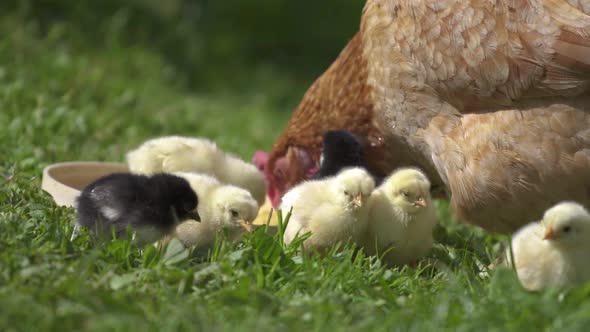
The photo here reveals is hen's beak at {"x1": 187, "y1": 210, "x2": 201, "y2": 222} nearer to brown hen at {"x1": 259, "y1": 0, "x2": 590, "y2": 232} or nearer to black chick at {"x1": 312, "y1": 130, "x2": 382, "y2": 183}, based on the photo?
black chick at {"x1": 312, "y1": 130, "x2": 382, "y2": 183}

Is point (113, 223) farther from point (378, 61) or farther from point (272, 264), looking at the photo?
point (378, 61)

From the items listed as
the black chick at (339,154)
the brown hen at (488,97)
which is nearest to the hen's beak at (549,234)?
the brown hen at (488,97)

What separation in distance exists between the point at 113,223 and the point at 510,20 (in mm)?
1734

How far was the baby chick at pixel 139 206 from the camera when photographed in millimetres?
2883

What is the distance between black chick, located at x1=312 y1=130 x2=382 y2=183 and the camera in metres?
3.61

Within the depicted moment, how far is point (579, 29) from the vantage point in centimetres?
297

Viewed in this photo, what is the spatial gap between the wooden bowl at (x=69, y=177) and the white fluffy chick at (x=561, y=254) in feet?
5.91

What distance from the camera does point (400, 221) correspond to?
3.11m

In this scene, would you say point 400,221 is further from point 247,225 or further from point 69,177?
point 69,177

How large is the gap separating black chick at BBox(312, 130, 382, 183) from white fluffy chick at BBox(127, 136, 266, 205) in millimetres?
381

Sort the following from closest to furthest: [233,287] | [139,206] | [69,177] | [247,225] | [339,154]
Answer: [233,287]
[139,206]
[247,225]
[339,154]
[69,177]

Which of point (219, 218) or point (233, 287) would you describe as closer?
point (233, 287)

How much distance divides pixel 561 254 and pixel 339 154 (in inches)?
52.0

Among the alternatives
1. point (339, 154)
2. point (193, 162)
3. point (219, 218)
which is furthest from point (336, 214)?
point (193, 162)
